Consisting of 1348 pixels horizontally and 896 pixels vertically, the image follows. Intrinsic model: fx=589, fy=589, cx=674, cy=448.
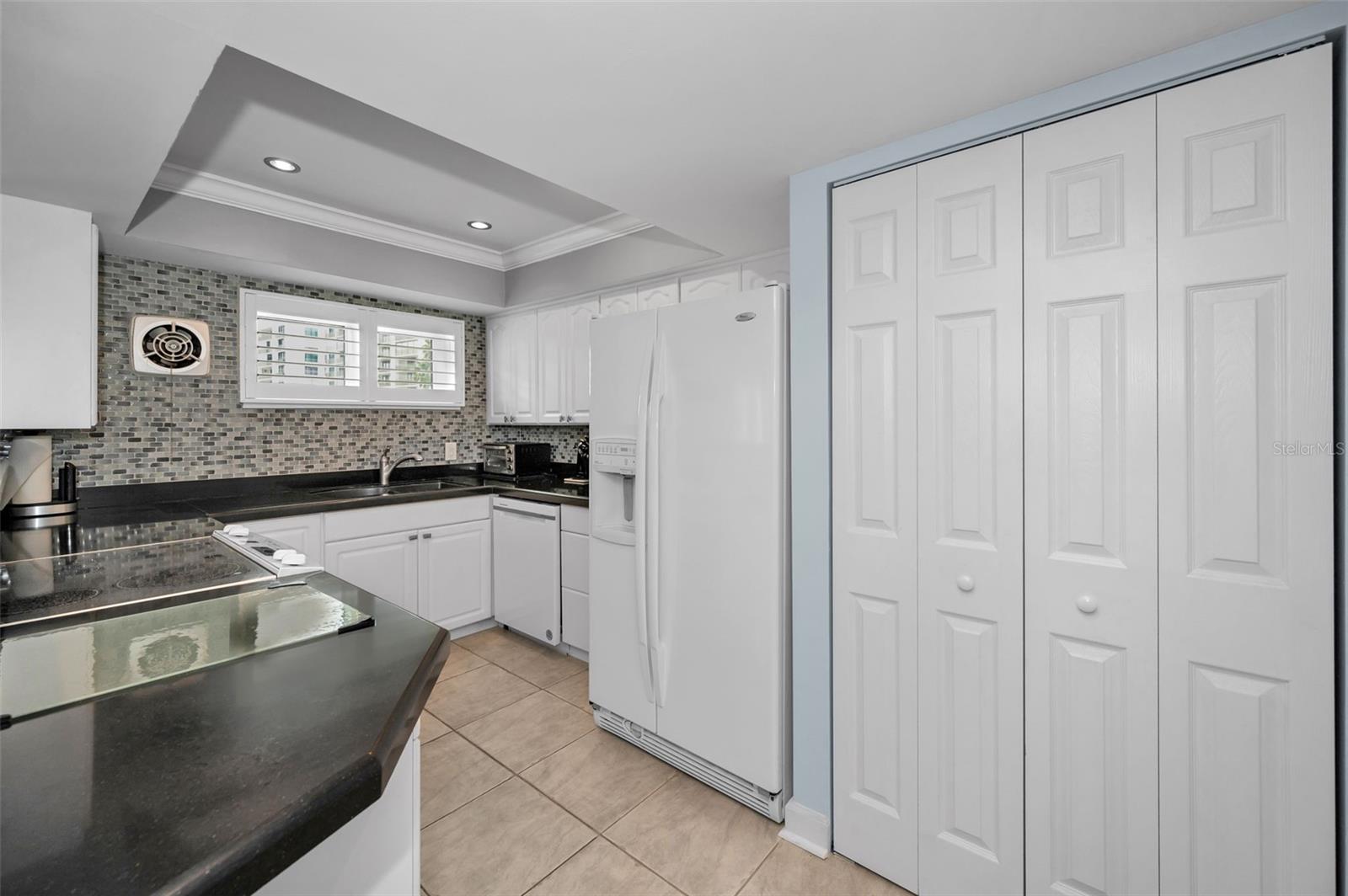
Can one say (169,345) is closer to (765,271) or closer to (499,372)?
(499,372)

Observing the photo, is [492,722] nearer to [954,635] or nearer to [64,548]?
[64,548]

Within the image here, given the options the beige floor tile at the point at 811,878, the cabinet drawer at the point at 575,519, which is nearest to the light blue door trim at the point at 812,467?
the beige floor tile at the point at 811,878

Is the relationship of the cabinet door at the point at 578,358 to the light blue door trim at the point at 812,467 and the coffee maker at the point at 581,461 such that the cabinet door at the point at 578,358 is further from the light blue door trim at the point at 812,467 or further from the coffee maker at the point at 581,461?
the light blue door trim at the point at 812,467

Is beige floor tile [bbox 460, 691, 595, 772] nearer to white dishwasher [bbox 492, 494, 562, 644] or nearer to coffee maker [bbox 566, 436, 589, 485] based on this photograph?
white dishwasher [bbox 492, 494, 562, 644]

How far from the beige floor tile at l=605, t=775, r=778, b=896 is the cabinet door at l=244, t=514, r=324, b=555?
1.90 metres

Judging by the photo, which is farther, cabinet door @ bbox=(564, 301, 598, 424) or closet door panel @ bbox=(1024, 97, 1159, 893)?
cabinet door @ bbox=(564, 301, 598, 424)

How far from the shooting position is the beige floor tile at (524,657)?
309 centimetres

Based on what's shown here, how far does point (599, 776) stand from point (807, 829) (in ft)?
2.59

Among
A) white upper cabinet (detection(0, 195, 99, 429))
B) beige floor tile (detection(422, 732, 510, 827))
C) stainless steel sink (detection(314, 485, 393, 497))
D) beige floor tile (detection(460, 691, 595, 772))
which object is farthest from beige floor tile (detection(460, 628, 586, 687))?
white upper cabinet (detection(0, 195, 99, 429))

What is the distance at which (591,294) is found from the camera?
11.6ft

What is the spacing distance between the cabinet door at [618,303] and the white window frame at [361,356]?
1.19 meters

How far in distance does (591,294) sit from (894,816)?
115 inches

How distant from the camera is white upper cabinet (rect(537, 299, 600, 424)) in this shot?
3523 millimetres

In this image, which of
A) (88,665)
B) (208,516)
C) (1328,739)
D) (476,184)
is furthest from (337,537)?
(1328,739)
